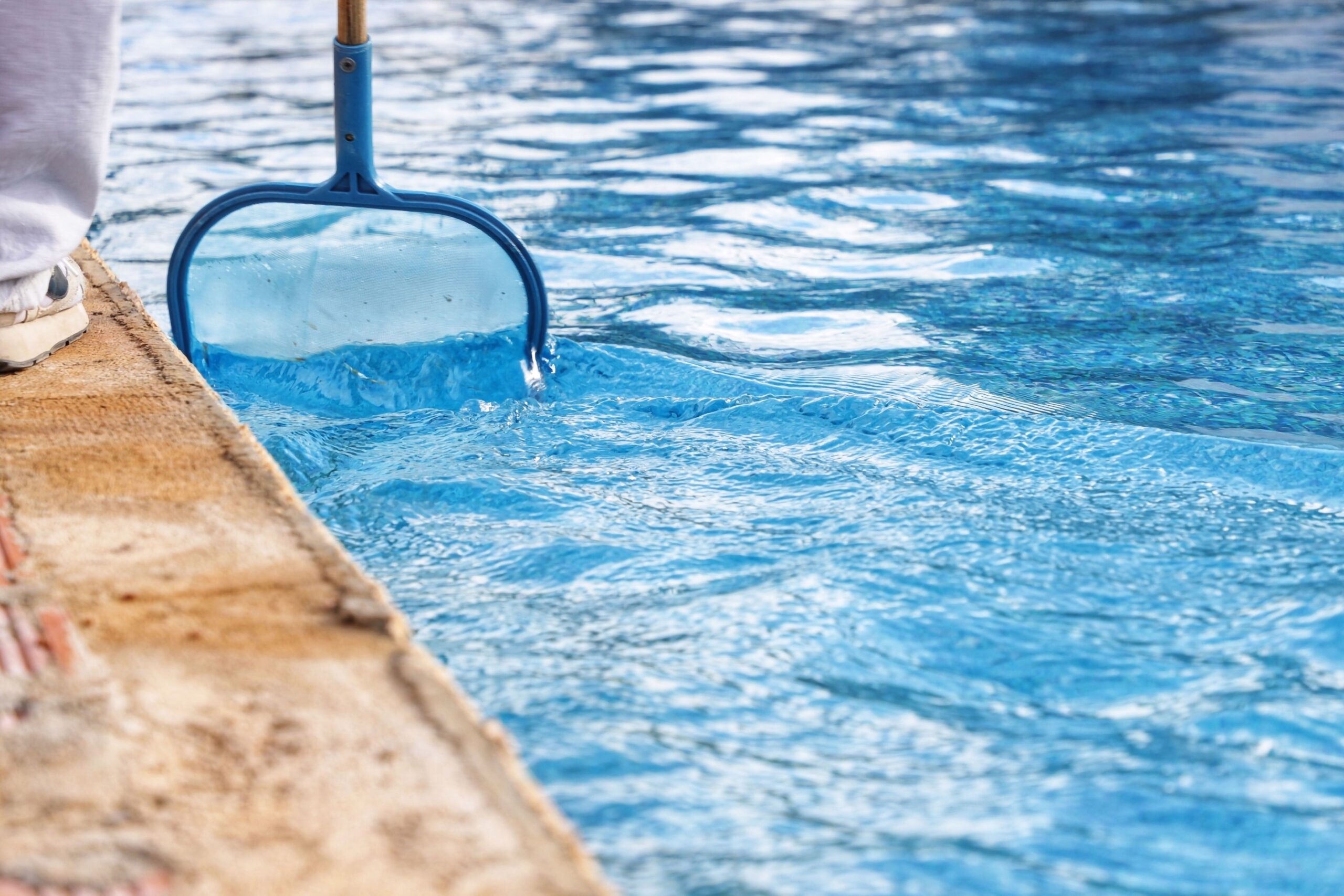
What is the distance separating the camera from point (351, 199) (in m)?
3.12

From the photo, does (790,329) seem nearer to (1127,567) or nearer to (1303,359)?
(1303,359)

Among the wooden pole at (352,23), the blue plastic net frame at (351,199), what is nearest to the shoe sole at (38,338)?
the blue plastic net frame at (351,199)

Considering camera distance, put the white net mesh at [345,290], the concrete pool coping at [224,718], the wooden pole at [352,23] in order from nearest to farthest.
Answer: the concrete pool coping at [224,718] → the wooden pole at [352,23] → the white net mesh at [345,290]

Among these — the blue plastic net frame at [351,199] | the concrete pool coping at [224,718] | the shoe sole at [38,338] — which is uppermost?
the blue plastic net frame at [351,199]

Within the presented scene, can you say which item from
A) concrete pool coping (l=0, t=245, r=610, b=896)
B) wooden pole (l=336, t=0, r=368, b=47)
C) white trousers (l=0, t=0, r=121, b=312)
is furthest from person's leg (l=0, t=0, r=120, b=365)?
concrete pool coping (l=0, t=245, r=610, b=896)

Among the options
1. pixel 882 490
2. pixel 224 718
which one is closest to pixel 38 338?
pixel 224 718

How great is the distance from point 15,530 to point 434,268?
1.54 m

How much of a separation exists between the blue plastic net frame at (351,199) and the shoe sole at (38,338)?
31 centimetres

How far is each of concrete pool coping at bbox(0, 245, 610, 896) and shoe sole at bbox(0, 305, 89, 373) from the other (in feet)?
1.88

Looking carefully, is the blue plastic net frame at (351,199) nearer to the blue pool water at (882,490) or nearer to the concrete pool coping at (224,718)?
the blue pool water at (882,490)

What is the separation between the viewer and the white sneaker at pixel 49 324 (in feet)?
8.72

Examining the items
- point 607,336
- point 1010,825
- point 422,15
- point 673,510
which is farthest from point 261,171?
point 422,15

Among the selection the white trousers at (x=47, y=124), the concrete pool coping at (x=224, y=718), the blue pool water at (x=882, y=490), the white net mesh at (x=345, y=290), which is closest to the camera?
the concrete pool coping at (x=224, y=718)

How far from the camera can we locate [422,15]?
1139 cm
